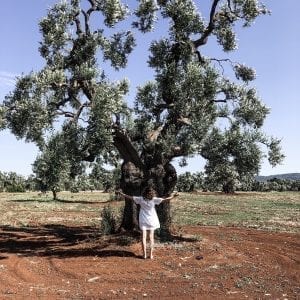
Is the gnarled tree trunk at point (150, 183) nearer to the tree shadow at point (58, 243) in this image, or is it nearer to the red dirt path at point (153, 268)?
the red dirt path at point (153, 268)

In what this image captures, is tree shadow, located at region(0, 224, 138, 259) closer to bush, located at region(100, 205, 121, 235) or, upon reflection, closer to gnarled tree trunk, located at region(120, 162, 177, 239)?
bush, located at region(100, 205, 121, 235)

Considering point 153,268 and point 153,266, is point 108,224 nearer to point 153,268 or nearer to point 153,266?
point 153,266

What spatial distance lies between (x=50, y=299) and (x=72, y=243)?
8964 mm

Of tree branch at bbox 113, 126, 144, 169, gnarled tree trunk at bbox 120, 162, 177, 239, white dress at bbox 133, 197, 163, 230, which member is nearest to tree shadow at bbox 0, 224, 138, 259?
white dress at bbox 133, 197, 163, 230

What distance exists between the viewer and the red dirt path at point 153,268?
1296cm

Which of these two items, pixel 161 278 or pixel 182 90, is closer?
pixel 161 278

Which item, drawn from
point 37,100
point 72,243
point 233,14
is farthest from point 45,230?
point 233,14

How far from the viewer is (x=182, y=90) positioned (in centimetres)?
1959

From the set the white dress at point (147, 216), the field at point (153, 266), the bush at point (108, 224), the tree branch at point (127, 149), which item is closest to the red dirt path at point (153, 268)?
the field at point (153, 266)

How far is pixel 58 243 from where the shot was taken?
21516 millimetres

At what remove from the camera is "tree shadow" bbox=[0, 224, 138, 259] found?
18453mm

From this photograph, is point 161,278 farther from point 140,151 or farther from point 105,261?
point 140,151

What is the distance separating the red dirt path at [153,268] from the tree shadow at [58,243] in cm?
4

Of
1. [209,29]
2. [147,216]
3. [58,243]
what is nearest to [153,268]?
[147,216]
